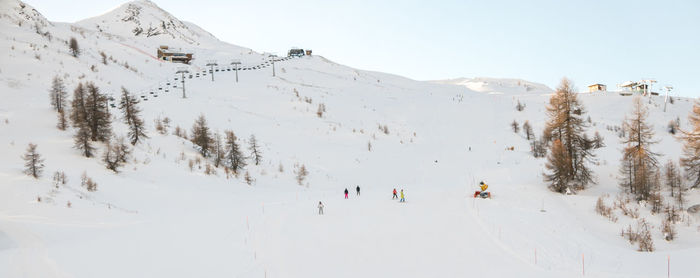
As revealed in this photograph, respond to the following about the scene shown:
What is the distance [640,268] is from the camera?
13.4 meters

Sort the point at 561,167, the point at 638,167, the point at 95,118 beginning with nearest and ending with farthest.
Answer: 1. the point at 95,118
2. the point at 638,167
3. the point at 561,167

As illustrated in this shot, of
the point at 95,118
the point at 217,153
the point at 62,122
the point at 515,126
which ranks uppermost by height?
the point at 95,118

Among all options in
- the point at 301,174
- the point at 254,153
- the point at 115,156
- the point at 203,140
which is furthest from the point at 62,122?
the point at 301,174

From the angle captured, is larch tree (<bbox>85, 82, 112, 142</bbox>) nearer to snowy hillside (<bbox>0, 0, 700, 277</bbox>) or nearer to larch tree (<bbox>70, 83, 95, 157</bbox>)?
larch tree (<bbox>70, 83, 95, 157</bbox>)

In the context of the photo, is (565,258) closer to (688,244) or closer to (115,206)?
(688,244)

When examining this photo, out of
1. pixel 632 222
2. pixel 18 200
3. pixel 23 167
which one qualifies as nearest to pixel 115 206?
pixel 18 200

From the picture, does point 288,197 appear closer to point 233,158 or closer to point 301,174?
point 301,174

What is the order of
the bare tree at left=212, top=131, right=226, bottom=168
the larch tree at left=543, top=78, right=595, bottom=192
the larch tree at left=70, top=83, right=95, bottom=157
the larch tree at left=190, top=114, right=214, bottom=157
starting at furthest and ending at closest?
1. the larch tree at left=190, top=114, right=214, bottom=157
2. the bare tree at left=212, top=131, right=226, bottom=168
3. the larch tree at left=543, top=78, right=595, bottom=192
4. the larch tree at left=70, top=83, right=95, bottom=157

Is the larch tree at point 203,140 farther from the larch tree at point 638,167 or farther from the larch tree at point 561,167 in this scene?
the larch tree at point 638,167

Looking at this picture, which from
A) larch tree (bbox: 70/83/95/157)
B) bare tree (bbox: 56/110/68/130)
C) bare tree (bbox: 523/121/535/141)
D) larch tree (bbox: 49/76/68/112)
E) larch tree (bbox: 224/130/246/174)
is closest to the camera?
larch tree (bbox: 70/83/95/157)

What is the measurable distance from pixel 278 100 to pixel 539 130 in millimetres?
37168

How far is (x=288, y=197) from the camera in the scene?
80.9ft

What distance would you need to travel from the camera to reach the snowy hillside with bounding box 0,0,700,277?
1234 centimetres

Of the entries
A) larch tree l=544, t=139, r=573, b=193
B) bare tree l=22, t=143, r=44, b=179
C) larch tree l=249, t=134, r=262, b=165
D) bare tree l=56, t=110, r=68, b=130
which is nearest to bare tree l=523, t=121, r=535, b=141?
larch tree l=544, t=139, r=573, b=193
